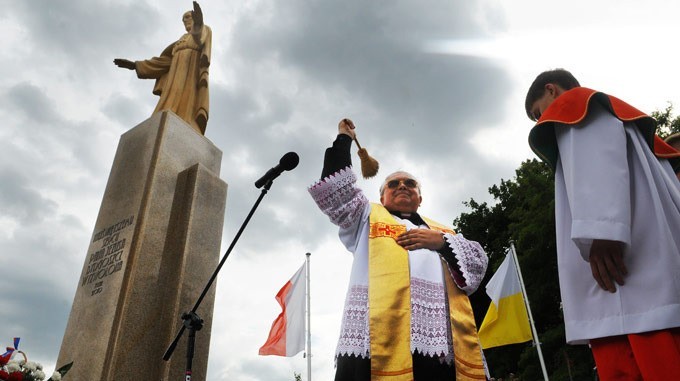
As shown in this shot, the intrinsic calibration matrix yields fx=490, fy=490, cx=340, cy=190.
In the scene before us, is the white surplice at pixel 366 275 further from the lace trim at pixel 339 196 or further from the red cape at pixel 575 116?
the red cape at pixel 575 116

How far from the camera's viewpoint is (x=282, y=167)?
353 cm

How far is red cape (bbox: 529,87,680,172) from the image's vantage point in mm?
2066

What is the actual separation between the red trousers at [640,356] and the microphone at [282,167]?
7.34 ft

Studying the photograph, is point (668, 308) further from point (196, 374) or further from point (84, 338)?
point (84, 338)

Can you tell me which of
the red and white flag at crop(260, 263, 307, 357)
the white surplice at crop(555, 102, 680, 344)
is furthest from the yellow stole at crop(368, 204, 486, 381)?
the red and white flag at crop(260, 263, 307, 357)

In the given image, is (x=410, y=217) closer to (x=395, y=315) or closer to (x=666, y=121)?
(x=395, y=315)

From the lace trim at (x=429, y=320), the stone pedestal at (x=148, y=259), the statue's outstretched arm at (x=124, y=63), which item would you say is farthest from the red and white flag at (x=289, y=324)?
the lace trim at (x=429, y=320)

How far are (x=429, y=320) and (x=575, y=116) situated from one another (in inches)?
58.3

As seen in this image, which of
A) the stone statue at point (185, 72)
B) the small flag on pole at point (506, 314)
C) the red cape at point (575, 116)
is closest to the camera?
the red cape at point (575, 116)

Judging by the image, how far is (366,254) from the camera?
132 inches

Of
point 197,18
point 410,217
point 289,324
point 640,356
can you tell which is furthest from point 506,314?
point 640,356

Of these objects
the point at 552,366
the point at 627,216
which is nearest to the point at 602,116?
the point at 627,216

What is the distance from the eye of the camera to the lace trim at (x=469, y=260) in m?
3.21

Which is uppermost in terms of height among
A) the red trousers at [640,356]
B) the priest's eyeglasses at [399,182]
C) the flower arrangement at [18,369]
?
the priest's eyeglasses at [399,182]
